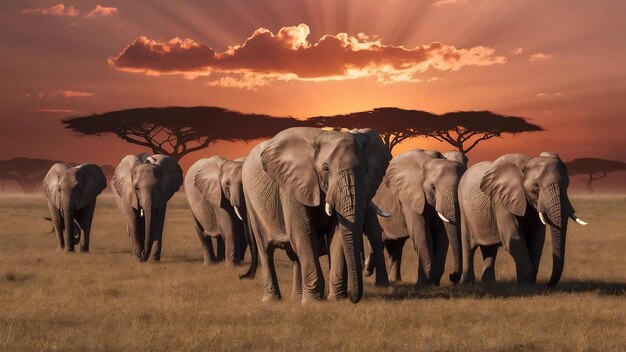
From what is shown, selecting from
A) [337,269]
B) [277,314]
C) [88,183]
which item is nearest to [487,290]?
[337,269]

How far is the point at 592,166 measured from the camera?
10469 cm

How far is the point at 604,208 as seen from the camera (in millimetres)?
54406

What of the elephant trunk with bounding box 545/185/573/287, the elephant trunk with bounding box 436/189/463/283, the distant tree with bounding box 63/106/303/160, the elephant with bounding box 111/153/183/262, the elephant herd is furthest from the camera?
the distant tree with bounding box 63/106/303/160

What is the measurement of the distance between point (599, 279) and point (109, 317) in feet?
30.4

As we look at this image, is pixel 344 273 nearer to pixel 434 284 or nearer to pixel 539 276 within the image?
pixel 434 284

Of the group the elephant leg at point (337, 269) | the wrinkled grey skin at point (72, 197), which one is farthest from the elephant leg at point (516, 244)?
the wrinkled grey skin at point (72, 197)

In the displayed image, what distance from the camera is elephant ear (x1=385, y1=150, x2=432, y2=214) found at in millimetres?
16078

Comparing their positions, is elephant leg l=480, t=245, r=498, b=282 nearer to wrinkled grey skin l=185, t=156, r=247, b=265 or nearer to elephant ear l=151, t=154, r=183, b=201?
wrinkled grey skin l=185, t=156, r=247, b=265

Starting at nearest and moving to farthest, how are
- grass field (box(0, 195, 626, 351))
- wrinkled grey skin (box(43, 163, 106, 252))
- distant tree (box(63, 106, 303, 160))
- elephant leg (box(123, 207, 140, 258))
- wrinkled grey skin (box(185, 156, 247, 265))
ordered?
grass field (box(0, 195, 626, 351)) → wrinkled grey skin (box(185, 156, 247, 265)) → elephant leg (box(123, 207, 140, 258)) → wrinkled grey skin (box(43, 163, 106, 252)) → distant tree (box(63, 106, 303, 160))

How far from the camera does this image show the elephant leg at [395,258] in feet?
56.0

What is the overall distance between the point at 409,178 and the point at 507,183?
2.06m

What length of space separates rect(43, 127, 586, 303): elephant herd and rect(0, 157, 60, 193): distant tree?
88.6 m

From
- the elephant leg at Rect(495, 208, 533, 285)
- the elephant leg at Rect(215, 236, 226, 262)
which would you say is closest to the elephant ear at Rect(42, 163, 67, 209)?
the elephant leg at Rect(215, 236, 226, 262)

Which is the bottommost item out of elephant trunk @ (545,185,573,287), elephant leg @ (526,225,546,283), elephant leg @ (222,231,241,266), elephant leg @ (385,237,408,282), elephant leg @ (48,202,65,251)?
elephant leg @ (48,202,65,251)
